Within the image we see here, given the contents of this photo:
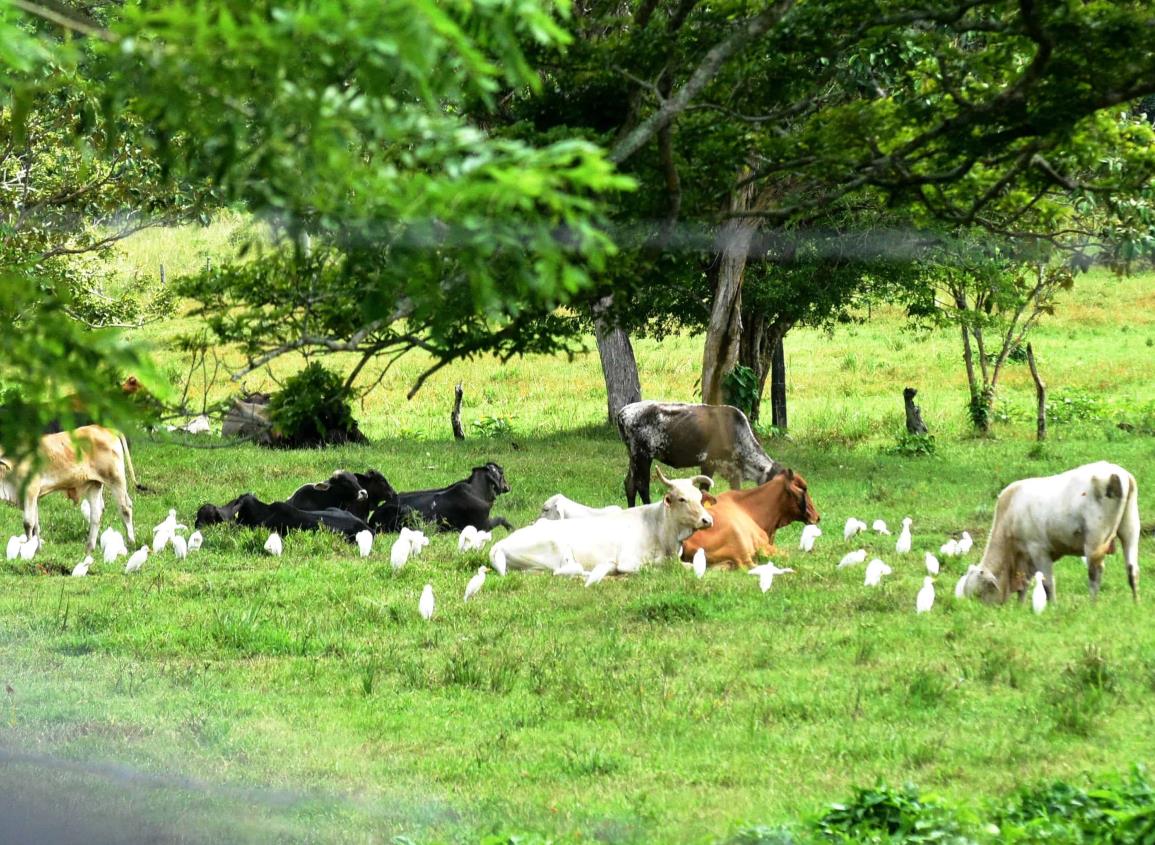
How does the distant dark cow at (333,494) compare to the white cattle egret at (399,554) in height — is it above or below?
above

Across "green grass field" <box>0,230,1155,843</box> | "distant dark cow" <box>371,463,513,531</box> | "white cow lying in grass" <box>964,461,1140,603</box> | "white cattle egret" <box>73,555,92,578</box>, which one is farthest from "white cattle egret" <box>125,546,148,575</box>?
"white cow lying in grass" <box>964,461,1140,603</box>

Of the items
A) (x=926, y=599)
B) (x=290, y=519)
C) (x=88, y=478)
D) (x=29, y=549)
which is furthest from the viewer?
(x=290, y=519)

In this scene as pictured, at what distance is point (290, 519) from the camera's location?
17.4 meters

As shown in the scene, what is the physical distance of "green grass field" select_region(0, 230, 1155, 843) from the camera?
7988 millimetres

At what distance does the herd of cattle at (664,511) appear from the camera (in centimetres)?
1205

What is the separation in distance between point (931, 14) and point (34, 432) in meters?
7.01

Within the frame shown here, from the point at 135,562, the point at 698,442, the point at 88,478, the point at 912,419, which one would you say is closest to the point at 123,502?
the point at 88,478

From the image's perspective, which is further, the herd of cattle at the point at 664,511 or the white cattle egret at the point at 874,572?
the white cattle egret at the point at 874,572

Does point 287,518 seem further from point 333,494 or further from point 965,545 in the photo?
point 965,545

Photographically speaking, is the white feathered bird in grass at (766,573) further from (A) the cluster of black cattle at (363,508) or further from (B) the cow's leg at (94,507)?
(B) the cow's leg at (94,507)

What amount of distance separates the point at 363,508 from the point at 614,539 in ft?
14.9

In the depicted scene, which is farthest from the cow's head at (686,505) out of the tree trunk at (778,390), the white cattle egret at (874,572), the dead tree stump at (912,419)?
the tree trunk at (778,390)

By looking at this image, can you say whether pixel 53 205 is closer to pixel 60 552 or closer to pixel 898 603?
pixel 60 552

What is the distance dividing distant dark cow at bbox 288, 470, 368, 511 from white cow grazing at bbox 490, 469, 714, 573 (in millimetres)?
3742
